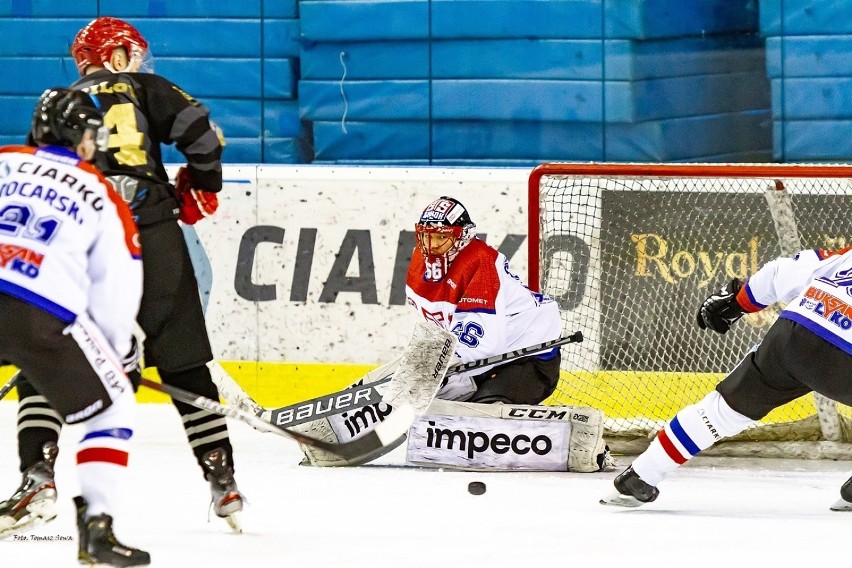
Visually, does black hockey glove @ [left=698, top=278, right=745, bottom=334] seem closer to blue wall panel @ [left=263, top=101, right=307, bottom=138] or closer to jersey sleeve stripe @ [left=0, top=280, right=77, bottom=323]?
jersey sleeve stripe @ [left=0, top=280, right=77, bottom=323]

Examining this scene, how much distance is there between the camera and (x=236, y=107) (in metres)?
5.85

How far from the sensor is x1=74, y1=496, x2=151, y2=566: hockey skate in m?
2.61

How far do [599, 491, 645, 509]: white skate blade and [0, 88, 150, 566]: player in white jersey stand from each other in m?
1.41

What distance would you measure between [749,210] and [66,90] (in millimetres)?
2738

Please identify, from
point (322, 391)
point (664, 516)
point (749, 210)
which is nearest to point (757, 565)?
point (664, 516)

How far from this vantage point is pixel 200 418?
11.0ft

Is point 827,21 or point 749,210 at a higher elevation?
point 827,21

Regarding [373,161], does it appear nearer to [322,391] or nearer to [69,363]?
[322,391]

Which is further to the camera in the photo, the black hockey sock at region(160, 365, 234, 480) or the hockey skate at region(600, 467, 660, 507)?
the hockey skate at region(600, 467, 660, 507)

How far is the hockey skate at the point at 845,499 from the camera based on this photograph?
12.1ft

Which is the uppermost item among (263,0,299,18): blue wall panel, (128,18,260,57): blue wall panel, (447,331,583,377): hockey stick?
(263,0,299,18): blue wall panel

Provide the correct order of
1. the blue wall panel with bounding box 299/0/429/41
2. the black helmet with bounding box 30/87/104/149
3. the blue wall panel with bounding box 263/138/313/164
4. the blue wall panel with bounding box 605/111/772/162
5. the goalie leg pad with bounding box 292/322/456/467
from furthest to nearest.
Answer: the blue wall panel with bounding box 263/138/313/164
the blue wall panel with bounding box 299/0/429/41
the blue wall panel with bounding box 605/111/772/162
the goalie leg pad with bounding box 292/322/456/467
the black helmet with bounding box 30/87/104/149

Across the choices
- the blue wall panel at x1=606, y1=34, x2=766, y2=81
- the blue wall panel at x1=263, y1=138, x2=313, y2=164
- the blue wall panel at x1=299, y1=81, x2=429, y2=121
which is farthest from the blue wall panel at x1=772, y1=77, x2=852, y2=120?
the blue wall panel at x1=263, y1=138, x2=313, y2=164

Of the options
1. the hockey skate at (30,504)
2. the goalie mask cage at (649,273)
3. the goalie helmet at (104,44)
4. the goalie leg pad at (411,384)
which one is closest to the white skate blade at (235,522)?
the hockey skate at (30,504)
